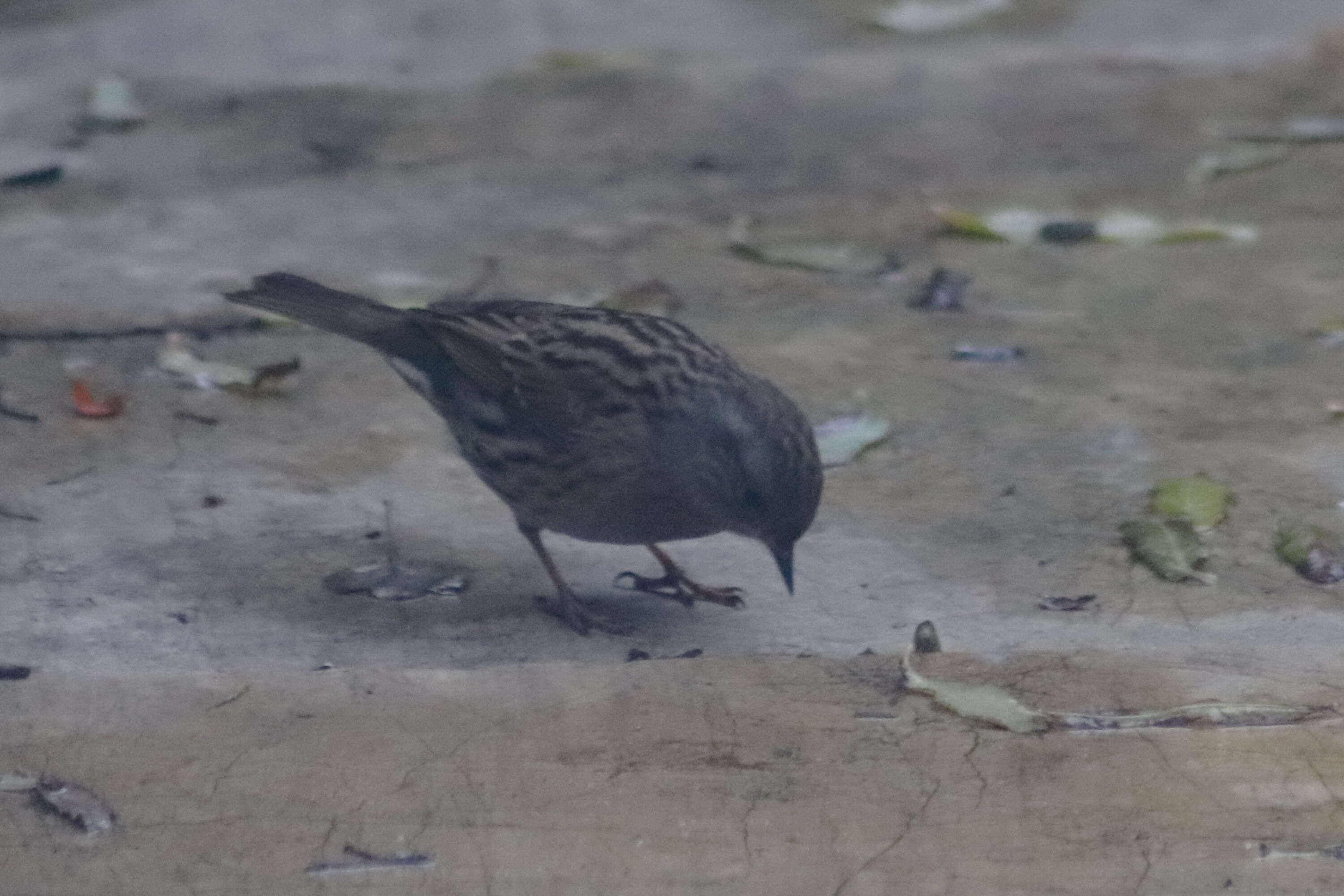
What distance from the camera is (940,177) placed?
25.5 feet

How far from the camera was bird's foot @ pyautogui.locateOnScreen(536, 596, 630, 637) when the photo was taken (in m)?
4.43

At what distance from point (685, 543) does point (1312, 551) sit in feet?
5.09

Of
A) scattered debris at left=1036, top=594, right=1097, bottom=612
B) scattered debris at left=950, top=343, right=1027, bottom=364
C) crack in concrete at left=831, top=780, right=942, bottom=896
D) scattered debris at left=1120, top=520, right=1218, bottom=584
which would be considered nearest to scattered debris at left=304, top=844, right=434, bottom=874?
crack in concrete at left=831, top=780, right=942, bottom=896

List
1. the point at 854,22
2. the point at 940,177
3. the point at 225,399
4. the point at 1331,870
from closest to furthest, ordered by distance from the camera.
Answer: the point at 1331,870 → the point at 225,399 → the point at 940,177 → the point at 854,22

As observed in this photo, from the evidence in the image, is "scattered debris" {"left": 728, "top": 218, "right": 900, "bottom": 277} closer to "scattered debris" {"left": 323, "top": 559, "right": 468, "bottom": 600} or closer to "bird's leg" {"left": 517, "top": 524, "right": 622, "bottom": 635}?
"bird's leg" {"left": 517, "top": 524, "right": 622, "bottom": 635}

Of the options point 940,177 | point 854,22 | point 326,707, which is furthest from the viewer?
point 854,22

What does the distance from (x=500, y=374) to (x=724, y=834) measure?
5.16 ft

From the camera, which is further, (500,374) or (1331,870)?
(500,374)

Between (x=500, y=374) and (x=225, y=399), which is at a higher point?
(x=500, y=374)

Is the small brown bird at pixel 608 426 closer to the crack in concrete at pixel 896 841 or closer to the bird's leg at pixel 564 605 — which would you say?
the bird's leg at pixel 564 605

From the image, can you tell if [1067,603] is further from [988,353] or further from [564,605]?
[988,353]

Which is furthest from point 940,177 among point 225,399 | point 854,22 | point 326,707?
point 326,707

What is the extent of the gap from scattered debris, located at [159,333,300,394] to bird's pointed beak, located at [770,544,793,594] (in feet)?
6.40

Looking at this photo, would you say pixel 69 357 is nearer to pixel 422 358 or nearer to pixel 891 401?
pixel 422 358
